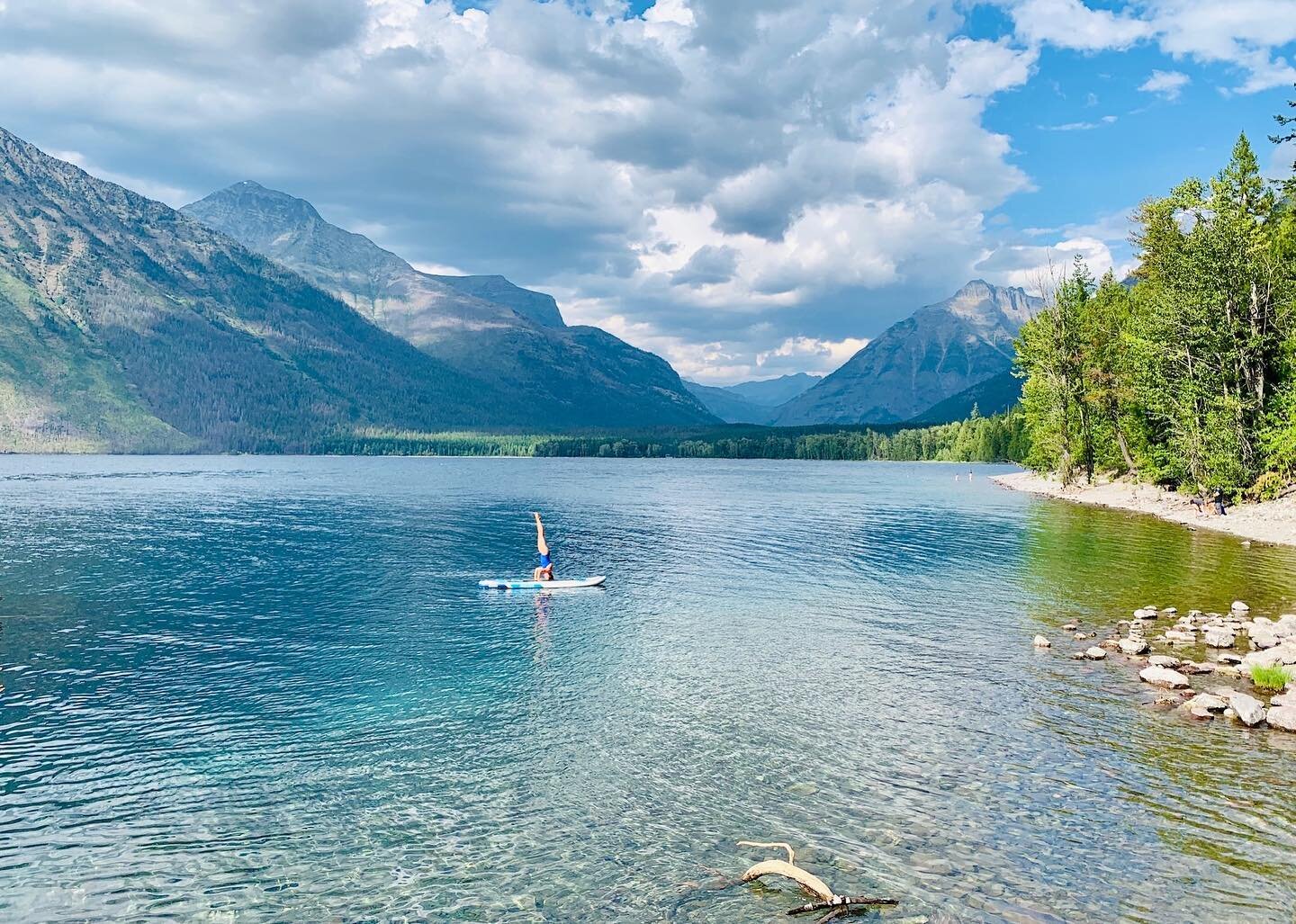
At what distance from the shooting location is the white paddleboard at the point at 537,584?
176 ft

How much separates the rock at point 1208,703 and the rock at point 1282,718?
121 centimetres

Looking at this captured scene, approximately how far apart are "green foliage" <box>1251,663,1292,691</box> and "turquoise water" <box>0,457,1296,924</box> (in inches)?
160

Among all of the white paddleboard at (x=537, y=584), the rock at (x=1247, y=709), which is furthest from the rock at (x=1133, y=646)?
the white paddleboard at (x=537, y=584)

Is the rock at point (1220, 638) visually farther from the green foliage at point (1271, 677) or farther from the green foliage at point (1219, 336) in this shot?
the green foliage at point (1219, 336)

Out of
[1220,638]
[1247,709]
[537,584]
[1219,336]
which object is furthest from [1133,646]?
[1219,336]

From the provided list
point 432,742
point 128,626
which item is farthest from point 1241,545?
point 128,626

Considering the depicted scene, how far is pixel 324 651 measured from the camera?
3744 cm

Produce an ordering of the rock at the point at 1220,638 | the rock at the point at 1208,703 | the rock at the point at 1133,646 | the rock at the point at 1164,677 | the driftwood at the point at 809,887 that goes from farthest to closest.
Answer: the rock at the point at 1220,638 → the rock at the point at 1133,646 → the rock at the point at 1164,677 → the rock at the point at 1208,703 → the driftwood at the point at 809,887

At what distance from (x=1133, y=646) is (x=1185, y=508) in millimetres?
67205

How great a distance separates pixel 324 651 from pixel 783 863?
27.8 metres

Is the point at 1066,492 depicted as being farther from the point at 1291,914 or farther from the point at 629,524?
the point at 1291,914

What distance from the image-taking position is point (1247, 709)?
2522 cm

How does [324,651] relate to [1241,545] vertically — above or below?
below

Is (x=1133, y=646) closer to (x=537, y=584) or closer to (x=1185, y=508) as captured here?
(x=537, y=584)
